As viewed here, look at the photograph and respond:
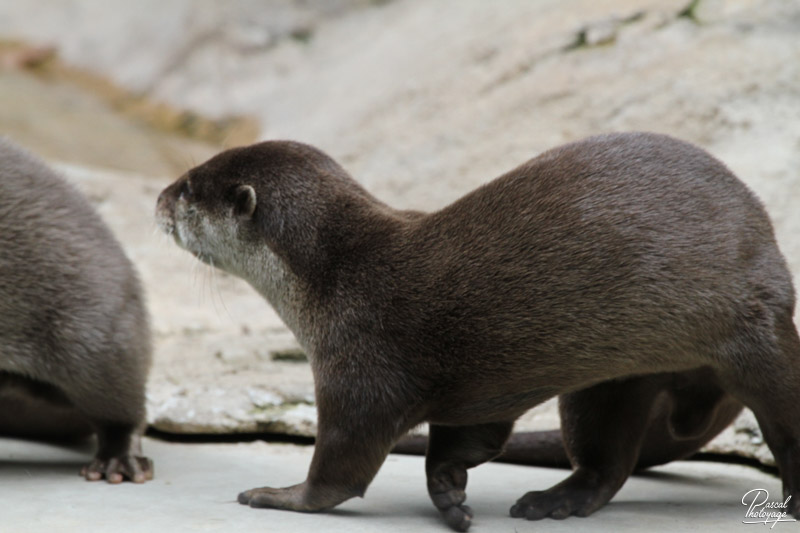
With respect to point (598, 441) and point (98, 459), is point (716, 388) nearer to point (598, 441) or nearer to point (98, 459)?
point (598, 441)

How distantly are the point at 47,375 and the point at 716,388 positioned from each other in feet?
6.55

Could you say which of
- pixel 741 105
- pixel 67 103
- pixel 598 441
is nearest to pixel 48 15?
pixel 67 103

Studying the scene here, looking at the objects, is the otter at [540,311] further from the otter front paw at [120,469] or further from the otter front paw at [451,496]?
the otter front paw at [120,469]

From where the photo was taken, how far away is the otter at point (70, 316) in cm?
300

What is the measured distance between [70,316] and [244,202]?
68cm

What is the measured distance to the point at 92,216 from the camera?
3299 mm

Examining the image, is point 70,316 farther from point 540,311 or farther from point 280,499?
point 540,311

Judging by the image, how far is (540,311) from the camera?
240 cm

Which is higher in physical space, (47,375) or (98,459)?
(47,375)

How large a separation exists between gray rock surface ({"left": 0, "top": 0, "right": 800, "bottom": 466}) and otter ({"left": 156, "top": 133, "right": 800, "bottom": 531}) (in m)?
0.89

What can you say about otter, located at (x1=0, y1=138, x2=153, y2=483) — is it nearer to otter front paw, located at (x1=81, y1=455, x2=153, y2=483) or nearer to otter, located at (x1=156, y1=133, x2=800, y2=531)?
otter front paw, located at (x1=81, y1=455, x2=153, y2=483)

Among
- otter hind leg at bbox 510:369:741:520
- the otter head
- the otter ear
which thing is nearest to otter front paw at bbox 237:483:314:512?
the otter head

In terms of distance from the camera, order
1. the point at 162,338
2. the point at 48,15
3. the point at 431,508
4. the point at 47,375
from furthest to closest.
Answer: the point at 48,15
the point at 162,338
the point at 47,375
the point at 431,508

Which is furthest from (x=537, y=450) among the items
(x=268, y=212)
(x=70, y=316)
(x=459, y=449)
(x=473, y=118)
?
(x=473, y=118)
